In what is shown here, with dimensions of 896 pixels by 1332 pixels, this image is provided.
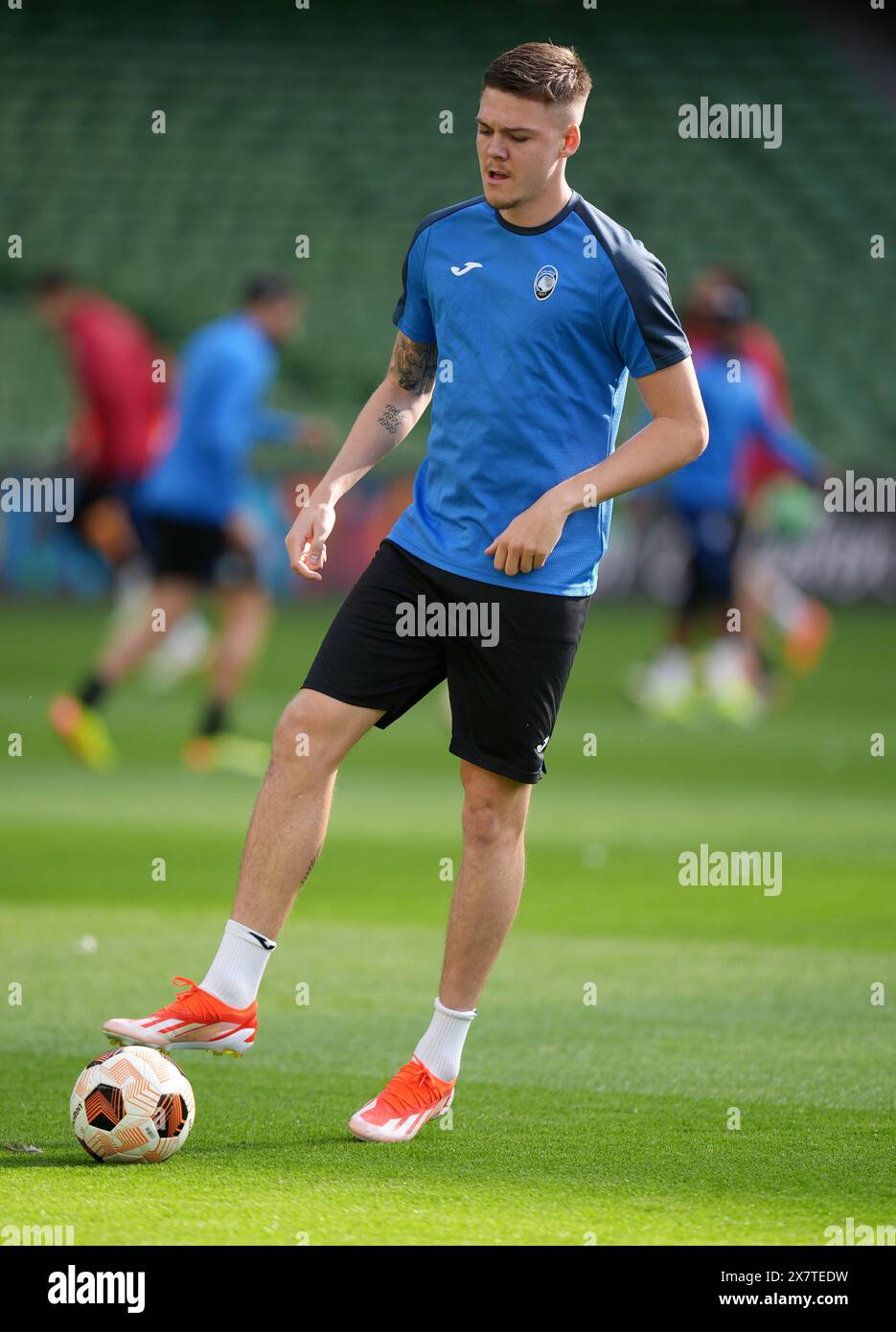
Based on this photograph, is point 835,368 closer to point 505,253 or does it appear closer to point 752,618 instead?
point 752,618

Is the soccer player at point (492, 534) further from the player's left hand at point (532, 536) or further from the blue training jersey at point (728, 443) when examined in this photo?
the blue training jersey at point (728, 443)

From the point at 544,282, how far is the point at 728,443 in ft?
30.7

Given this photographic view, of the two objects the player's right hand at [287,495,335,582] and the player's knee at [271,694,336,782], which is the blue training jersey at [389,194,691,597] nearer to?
the player's right hand at [287,495,335,582]

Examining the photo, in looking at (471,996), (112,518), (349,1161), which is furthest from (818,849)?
(112,518)

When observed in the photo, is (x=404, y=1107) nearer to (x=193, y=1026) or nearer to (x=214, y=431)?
(x=193, y=1026)

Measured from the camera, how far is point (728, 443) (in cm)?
1356

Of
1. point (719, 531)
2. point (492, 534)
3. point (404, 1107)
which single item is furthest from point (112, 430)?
point (404, 1107)

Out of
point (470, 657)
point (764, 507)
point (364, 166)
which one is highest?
point (364, 166)

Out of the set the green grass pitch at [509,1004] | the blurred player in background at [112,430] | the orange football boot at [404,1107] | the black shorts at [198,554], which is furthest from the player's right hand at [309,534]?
the blurred player in background at [112,430]

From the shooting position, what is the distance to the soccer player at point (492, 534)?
434cm

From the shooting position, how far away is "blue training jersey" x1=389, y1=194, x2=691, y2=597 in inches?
172

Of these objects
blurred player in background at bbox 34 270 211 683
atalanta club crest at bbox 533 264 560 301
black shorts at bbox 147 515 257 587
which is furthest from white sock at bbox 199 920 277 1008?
blurred player in background at bbox 34 270 211 683

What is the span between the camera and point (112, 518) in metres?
15.2

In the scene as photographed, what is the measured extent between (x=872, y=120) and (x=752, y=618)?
47.8 feet
